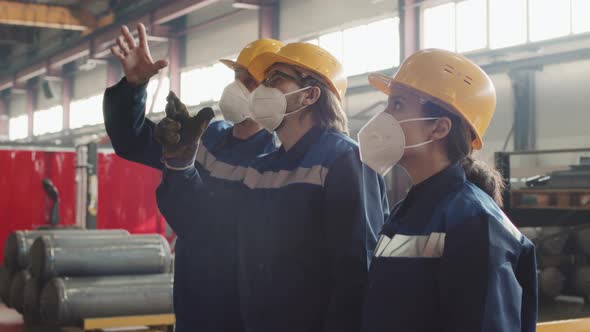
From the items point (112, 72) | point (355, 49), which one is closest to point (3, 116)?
point (112, 72)

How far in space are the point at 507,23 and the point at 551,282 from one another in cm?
589

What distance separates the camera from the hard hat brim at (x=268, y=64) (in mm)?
2711

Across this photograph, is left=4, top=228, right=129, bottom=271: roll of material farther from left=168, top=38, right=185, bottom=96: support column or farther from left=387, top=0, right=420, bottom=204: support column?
left=168, top=38, right=185, bottom=96: support column

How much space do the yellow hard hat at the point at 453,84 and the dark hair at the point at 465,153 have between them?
2 centimetres

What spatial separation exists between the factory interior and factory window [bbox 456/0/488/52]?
23 mm

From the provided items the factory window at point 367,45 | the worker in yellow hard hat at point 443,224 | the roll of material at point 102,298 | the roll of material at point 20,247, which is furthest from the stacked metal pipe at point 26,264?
the factory window at point 367,45

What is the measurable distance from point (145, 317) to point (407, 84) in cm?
509

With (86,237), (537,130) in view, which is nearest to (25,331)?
(86,237)

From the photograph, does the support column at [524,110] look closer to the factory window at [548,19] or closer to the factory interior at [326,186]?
the factory interior at [326,186]

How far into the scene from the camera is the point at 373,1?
1355cm

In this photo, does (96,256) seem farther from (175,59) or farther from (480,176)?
(175,59)

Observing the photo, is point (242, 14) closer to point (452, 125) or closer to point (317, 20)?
point (317, 20)

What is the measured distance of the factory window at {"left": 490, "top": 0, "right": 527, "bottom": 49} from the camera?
36.4ft

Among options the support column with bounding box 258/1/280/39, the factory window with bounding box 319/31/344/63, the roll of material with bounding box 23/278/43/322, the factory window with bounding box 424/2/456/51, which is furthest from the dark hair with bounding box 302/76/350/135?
the support column with bounding box 258/1/280/39
